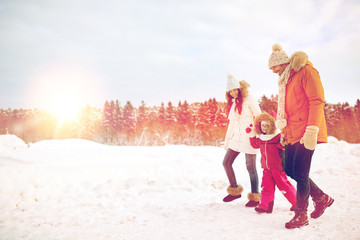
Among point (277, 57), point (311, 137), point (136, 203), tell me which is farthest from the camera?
point (136, 203)

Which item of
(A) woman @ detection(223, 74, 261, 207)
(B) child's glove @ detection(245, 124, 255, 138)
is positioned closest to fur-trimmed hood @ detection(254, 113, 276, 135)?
(B) child's glove @ detection(245, 124, 255, 138)

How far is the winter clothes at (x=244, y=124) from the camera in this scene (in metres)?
3.83

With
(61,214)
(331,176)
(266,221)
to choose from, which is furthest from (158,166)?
(331,176)

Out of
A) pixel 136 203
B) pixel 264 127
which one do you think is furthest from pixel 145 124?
pixel 264 127

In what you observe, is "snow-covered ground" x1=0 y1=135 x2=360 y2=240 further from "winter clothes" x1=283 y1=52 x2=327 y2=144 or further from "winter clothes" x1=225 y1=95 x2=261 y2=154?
"winter clothes" x1=283 y1=52 x2=327 y2=144

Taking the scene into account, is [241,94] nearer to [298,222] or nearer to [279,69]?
[279,69]

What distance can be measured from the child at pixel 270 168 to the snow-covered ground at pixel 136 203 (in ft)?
0.65

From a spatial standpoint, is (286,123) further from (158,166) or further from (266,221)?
(158,166)

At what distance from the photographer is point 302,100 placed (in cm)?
278

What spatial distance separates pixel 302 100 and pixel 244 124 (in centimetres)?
127

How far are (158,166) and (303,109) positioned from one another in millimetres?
4451

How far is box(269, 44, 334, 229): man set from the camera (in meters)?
2.59

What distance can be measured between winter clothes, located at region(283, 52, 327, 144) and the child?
29 cm

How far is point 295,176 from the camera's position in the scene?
9.19 ft
